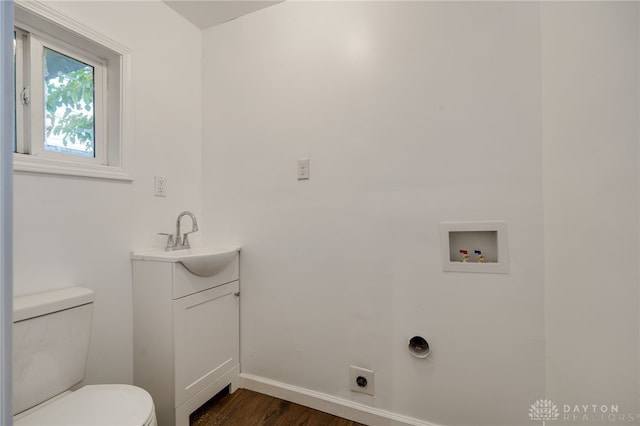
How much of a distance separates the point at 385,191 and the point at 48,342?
1.46 metres

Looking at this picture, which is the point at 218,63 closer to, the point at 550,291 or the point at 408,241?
the point at 408,241

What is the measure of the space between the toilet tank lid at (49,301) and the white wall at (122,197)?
0.06 m

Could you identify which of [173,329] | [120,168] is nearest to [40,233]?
[120,168]

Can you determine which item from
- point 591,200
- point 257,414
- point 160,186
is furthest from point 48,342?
point 591,200

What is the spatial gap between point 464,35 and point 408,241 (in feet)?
3.09

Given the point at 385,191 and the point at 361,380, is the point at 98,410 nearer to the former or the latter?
the point at 361,380

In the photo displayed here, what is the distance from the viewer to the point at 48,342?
1.01 m

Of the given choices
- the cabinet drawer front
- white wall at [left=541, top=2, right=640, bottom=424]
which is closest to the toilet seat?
the cabinet drawer front

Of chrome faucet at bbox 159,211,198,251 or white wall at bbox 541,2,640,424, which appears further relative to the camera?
chrome faucet at bbox 159,211,198,251

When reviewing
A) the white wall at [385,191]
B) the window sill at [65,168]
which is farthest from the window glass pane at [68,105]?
the white wall at [385,191]

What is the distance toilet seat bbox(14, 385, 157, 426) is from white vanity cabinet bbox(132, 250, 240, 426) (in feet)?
0.94

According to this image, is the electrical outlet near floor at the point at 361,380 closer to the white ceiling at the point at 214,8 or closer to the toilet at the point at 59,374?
the toilet at the point at 59,374

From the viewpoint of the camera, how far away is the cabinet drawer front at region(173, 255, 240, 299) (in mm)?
1298

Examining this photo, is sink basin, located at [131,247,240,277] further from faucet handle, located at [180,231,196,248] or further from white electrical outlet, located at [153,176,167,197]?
white electrical outlet, located at [153,176,167,197]
